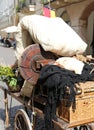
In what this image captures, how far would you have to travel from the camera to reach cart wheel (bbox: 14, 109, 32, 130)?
360cm

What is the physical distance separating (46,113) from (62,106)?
24cm

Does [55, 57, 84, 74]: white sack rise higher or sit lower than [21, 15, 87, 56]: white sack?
lower

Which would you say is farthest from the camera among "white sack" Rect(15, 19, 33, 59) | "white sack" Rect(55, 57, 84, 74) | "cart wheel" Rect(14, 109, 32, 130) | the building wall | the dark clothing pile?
the building wall

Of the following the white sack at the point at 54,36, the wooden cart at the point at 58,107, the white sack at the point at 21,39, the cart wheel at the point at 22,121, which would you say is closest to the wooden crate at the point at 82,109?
the wooden cart at the point at 58,107

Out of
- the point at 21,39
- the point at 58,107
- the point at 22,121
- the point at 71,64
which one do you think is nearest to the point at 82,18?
the point at 21,39

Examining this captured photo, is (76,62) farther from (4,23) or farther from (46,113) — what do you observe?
(4,23)

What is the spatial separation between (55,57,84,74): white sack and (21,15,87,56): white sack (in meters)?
0.14

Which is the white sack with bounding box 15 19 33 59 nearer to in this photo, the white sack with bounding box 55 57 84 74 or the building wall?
the white sack with bounding box 55 57 84 74

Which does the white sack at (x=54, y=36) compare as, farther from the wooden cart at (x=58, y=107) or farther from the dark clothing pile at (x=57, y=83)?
the dark clothing pile at (x=57, y=83)

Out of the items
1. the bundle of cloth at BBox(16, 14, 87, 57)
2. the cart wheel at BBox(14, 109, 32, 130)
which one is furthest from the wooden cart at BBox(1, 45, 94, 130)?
the bundle of cloth at BBox(16, 14, 87, 57)

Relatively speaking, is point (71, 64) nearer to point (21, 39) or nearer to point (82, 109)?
point (82, 109)

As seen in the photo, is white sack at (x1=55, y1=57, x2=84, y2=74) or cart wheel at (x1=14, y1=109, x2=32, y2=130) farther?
cart wheel at (x1=14, y1=109, x2=32, y2=130)

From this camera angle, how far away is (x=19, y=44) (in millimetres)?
3893

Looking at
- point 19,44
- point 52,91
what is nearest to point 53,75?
point 52,91
